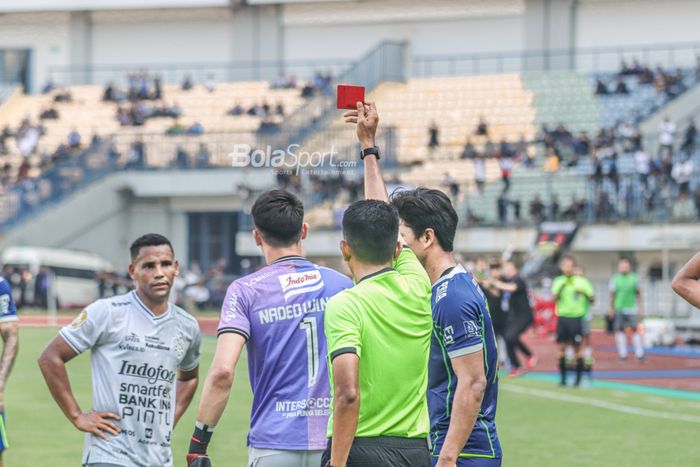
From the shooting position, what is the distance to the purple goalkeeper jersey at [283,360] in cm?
600

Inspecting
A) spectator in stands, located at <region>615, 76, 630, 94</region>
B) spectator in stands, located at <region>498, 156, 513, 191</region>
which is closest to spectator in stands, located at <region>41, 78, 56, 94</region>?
spectator in stands, located at <region>615, 76, 630, 94</region>

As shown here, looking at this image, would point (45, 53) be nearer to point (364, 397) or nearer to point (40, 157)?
point (40, 157)

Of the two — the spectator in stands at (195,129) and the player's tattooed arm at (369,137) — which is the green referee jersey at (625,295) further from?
the spectator in stands at (195,129)

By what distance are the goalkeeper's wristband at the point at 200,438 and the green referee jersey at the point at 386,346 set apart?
0.67 metres

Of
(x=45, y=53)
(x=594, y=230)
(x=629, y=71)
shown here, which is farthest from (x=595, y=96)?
(x=45, y=53)

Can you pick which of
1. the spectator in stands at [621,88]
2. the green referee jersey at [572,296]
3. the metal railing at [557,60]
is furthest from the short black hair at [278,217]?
the metal railing at [557,60]

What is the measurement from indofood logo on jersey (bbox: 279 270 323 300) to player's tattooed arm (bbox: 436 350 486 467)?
0.72 meters

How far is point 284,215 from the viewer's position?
20.0ft

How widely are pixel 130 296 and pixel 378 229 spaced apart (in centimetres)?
196

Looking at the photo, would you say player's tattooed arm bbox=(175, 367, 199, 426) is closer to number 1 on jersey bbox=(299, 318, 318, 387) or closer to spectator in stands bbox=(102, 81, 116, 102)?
number 1 on jersey bbox=(299, 318, 318, 387)

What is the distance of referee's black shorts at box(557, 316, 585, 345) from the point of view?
20.3 metres

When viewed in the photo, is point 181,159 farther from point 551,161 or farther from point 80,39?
point 80,39

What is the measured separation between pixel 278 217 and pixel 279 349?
595 mm

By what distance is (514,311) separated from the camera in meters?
22.2
